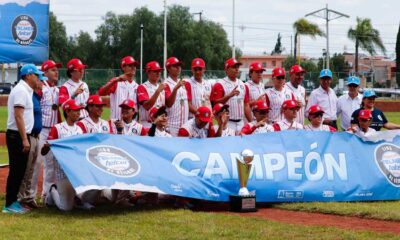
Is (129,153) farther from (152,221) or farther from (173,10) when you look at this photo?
(173,10)

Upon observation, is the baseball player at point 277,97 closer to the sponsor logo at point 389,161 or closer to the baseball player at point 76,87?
the sponsor logo at point 389,161

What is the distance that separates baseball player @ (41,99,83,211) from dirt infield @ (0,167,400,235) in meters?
1.69

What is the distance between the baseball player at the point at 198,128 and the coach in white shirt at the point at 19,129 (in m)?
2.03

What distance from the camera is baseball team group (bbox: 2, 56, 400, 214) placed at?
8922 mm

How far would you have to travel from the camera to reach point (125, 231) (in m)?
7.68

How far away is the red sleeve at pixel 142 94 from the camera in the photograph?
10398 mm

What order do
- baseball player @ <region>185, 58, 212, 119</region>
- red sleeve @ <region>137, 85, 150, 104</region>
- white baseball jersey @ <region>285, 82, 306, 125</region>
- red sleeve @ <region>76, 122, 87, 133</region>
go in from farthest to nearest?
white baseball jersey @ <region>285, 82, 306, 125</region> < baseball player @ <region>185, 58, 212, 119</region> < red sleeve @ <region>137, 85, 150, 104</region> < red sleeve @ <region>76, 122, 87, 133</region>

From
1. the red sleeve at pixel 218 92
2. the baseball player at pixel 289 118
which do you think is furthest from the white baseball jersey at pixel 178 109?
the baseball player at pixel 289 118

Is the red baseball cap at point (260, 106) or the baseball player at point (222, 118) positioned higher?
the red baseball cap at point (260, 106)

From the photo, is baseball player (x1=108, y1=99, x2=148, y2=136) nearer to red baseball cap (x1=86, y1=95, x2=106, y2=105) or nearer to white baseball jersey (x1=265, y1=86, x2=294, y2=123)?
red baseball cap (x1=86, y1=95, x2=106, y2=105)

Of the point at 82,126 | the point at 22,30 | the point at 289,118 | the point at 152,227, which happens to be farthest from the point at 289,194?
the point at 22,30

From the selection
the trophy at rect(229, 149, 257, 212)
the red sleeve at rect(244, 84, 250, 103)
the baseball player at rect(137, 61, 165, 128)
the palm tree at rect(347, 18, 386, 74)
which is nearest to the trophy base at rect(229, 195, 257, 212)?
the trophy at rect(229, 149, 257, 212)

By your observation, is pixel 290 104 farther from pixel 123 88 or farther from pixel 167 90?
pixel 123 88

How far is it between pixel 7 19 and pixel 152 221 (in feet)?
23.8
